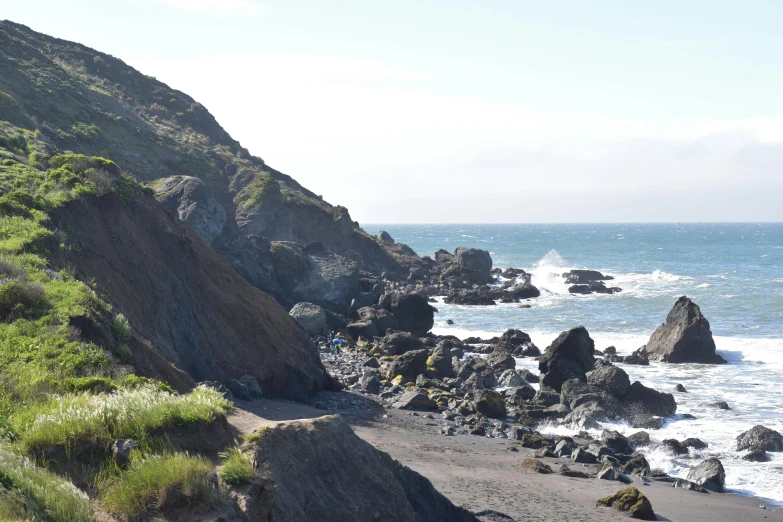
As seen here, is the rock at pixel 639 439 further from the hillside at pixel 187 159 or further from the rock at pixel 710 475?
the hillside at pixel 187 159

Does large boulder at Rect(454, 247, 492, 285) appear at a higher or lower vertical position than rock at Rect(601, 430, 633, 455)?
higher

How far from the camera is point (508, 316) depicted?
173ft

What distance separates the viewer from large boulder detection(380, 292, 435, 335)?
1715 inches

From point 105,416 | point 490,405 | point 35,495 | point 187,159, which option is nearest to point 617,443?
point 490,405

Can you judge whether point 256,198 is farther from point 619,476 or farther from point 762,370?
point 619,476

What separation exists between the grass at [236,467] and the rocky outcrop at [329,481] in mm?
124

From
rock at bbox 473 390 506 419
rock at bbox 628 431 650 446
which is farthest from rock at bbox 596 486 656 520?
rock at bbox 473 390 506 419

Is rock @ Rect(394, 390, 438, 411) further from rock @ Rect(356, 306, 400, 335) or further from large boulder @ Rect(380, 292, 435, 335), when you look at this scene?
large boulder @ Rect(380, 292, 435, 335)

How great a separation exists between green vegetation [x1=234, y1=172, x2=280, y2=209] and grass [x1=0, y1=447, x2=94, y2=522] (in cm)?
5931

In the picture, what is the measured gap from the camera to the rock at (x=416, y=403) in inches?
1038

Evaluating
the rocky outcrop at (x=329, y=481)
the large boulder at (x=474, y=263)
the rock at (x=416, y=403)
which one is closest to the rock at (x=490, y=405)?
the rock at (x=416, y=403)

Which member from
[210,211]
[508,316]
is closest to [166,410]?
[210,211]

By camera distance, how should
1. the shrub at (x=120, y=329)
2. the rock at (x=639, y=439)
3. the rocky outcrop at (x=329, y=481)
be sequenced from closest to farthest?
the rocky outcrop at (x=329, y=481)
the shrub at (x=120, y=329)
the rock at (x=639, y=439)

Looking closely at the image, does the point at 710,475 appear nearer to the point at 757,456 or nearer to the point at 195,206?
the point at 757,456
